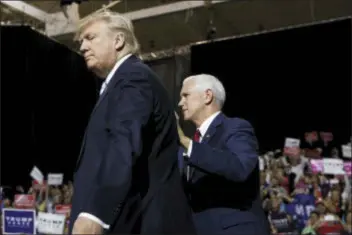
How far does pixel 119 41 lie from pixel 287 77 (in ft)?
28.6

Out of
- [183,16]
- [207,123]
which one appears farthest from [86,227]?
[183,16]

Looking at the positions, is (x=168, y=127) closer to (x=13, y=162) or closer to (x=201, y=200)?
(x=201, y=200)

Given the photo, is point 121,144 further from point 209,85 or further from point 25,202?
point 25,202

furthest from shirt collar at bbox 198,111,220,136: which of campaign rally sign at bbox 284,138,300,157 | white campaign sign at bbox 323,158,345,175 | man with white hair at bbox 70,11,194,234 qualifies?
campaign rally sign at bbox 284,138,300,157

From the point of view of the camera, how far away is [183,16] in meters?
11.4

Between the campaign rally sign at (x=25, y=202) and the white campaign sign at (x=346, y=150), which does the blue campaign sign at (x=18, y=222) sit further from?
the white campaign sign at (x=346, y=150)

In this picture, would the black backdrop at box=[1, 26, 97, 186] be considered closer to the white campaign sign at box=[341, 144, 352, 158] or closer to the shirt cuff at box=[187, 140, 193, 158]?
the white campaign sign at box=[341, 144, 352, 158]

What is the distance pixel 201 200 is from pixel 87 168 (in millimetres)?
848

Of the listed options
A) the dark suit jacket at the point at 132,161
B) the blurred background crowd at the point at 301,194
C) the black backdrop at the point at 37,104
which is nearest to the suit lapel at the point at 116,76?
the dark suit jacket at the point at 132,161

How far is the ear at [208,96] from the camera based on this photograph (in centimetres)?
225

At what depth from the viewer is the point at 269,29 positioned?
11.5 m

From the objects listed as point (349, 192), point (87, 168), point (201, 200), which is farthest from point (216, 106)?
point (349, 192)

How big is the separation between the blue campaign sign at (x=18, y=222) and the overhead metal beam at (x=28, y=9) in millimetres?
5098

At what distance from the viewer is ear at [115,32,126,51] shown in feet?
5.34
